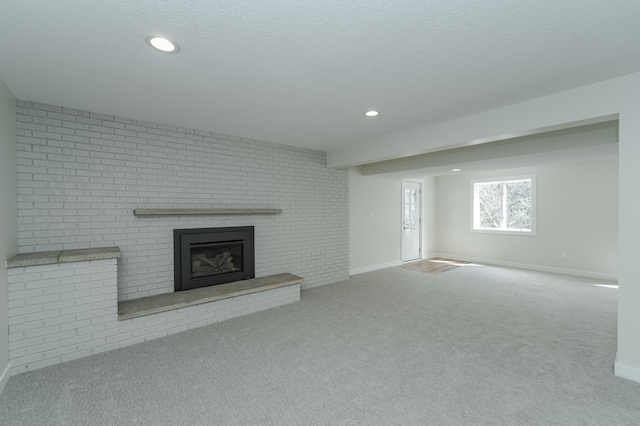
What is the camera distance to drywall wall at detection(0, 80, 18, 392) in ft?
7.53

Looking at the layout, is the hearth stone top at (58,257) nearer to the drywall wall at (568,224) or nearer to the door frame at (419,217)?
the door frame at (419,217)

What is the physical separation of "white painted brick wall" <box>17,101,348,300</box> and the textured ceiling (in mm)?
380

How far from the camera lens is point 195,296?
3449 millimetres

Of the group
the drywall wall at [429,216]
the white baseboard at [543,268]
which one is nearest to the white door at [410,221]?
the drywall wall at [429,216]

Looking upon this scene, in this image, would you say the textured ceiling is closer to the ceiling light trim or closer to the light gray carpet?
the ceiling light trim

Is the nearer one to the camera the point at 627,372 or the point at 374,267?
the point at 627,372

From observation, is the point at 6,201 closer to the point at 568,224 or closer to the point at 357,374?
the point at 357,374

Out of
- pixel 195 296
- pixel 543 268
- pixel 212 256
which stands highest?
pixel 212 256

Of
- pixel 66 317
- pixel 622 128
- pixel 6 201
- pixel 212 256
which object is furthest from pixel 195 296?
pixel 622 128

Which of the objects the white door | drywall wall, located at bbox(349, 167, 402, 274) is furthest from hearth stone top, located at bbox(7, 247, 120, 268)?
the white door

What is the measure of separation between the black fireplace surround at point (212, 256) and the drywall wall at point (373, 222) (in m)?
2.45

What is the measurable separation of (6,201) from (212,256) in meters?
2.09

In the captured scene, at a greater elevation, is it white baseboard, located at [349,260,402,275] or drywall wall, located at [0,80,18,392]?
drywall wall, located at [0,80,18,392]

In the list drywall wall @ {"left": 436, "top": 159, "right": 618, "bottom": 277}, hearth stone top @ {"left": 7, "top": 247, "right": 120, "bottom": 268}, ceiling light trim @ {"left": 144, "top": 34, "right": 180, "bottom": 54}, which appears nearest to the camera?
ceiling light trim @ {"left": 144, "top": 34, "right": 180, "bottom": 54}
